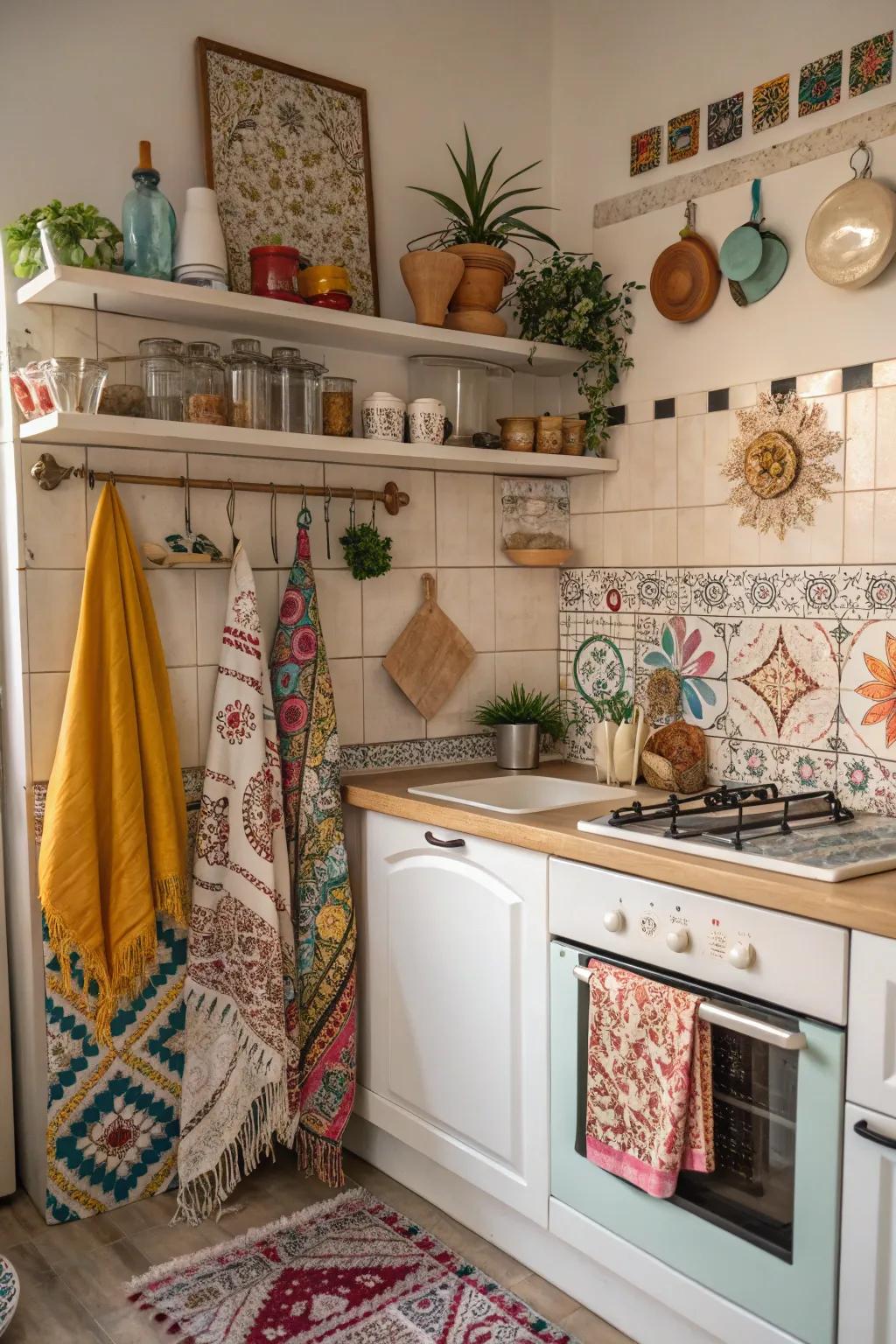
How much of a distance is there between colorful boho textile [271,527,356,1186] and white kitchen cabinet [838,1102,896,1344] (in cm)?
117

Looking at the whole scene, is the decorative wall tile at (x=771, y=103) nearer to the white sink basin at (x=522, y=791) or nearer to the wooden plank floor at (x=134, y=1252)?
the white sink basin at (x=522, y=791)

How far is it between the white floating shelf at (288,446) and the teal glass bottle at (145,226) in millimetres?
297

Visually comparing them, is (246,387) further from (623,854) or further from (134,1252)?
(134,1252)

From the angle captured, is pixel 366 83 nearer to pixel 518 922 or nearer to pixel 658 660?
pixel 658 660

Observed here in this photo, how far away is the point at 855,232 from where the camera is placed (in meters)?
2.07

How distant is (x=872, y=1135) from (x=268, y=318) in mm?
1794

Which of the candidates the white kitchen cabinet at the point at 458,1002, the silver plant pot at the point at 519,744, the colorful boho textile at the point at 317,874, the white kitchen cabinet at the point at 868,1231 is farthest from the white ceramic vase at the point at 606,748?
the white kitchen cabinet at the point at 868,1231

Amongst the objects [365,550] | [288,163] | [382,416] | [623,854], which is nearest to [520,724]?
[365,550]

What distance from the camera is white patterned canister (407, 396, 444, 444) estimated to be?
8.18 feet

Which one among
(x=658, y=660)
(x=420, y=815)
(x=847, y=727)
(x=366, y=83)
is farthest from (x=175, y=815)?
(x=366, y=83)

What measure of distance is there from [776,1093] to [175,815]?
1234 millimetres

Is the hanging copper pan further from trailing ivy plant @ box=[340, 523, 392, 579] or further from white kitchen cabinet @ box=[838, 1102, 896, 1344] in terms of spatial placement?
white kitchen cabinet @ box=[838, 1102, 896, 1344]

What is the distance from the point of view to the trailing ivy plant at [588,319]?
8.58 feet

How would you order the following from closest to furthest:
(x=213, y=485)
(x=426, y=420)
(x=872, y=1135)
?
(x=872, y=1135)
(x=213, y=485)
(x=426, y=420)
